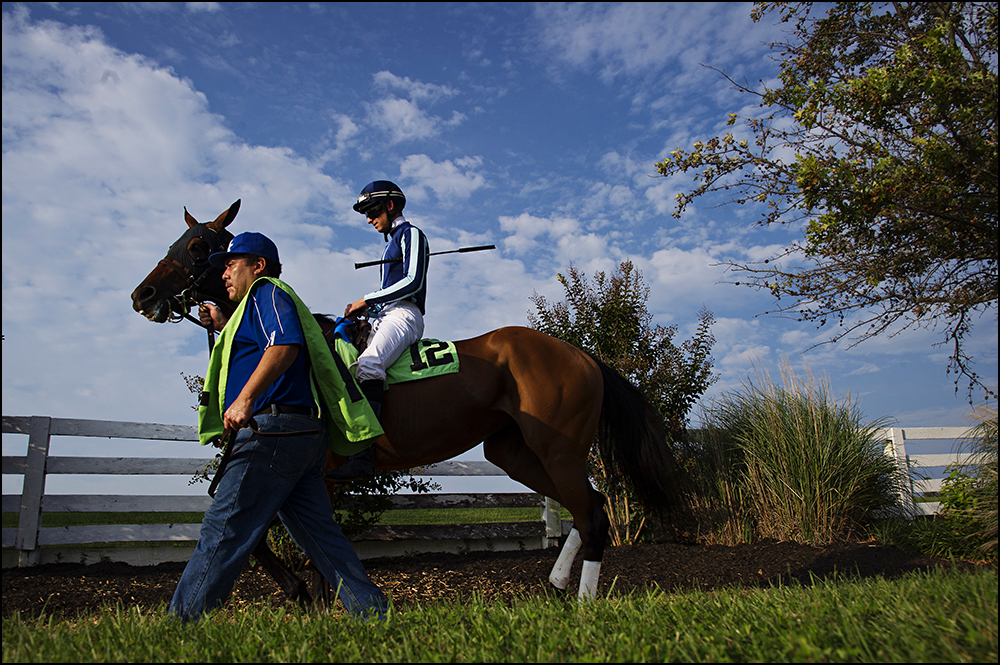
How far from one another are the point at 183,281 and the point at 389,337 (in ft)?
5.37

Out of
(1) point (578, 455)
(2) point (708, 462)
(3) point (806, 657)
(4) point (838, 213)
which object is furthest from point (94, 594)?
(4) point (838, 213)

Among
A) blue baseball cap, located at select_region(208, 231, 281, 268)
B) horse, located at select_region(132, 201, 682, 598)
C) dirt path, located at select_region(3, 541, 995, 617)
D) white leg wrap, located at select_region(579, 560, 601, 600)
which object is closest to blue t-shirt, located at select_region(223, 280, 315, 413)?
blue baseball cap, located at select_region(208, 231, 281, 268)

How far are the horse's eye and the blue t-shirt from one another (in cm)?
165

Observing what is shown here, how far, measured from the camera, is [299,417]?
3125 millimetres

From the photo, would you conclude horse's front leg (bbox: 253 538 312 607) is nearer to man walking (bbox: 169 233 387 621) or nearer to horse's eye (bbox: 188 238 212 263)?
man walking (bbox: 169 233 387 621)

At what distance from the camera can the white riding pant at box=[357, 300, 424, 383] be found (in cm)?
418

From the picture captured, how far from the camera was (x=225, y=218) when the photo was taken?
5109 millimetres

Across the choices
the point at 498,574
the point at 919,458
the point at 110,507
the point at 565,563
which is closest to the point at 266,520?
the point at 565,563

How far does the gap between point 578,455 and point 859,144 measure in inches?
152

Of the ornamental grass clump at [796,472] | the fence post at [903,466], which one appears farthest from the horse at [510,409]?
the fence post at [903,466]

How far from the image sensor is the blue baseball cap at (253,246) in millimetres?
3566

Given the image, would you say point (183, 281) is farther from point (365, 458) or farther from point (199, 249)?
point (365, 458)

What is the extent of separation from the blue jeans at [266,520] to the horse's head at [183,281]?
5.75 ft

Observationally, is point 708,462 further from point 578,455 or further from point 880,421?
point 578,455
